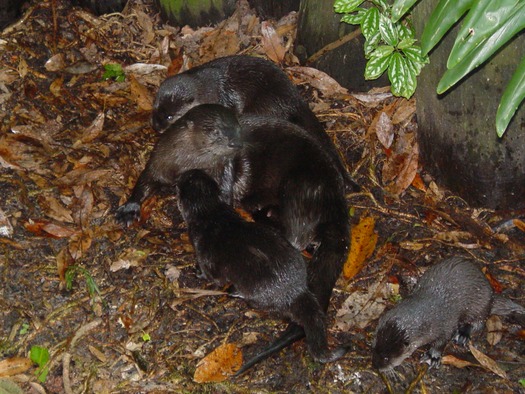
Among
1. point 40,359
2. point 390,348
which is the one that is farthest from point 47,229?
point 390,348

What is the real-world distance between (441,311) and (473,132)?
0.90 m

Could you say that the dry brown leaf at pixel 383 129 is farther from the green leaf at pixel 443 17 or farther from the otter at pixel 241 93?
the green leaf at pixel 443 17

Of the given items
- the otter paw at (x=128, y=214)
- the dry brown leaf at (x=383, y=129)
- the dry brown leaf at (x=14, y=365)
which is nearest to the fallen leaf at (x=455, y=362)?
the dry brown leaf at (x=383, y=129)

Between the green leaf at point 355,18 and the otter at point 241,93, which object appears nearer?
the green leaf at point 355,18

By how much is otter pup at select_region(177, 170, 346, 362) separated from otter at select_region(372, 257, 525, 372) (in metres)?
0.27

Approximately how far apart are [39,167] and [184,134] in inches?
29.8

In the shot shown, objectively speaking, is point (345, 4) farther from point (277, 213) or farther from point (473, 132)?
point (277, 213)

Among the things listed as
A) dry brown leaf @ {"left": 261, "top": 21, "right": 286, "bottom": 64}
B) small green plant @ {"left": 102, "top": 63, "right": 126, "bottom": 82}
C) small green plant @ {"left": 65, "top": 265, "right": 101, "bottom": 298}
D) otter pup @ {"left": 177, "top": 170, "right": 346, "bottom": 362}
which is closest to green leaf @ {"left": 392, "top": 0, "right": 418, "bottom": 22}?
otter pup @ {"left": 177, "top": 170, "right": 346, "bottom": 362}

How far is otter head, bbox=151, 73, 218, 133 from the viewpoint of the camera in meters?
4.36

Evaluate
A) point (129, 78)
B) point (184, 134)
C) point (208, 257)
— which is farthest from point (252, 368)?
point (129, 78)

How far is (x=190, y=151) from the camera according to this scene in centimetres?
410

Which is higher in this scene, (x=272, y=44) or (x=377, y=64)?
Result: (x=377, y=64)

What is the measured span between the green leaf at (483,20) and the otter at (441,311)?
1.23 metres

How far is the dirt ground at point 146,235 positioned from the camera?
11.1ft
